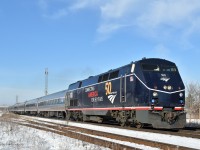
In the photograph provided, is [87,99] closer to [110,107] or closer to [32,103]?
[110,107]

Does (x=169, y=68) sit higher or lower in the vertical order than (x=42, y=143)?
higher

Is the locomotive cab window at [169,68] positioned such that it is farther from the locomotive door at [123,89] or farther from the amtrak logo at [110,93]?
the amtrak logo at [110,93]

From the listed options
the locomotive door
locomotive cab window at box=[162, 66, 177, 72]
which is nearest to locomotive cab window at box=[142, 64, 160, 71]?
locomotive cab window at box=[162, 66, 177, 72]

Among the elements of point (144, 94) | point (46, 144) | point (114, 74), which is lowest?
point (46, 144)

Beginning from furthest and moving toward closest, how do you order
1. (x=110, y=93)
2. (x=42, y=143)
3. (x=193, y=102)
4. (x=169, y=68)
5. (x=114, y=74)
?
(x=193, y=102) → (x=110, y=93) → (x=114, y=74) → (x=169, y=68) → (x=42, y=143)

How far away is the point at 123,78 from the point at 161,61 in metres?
2.59

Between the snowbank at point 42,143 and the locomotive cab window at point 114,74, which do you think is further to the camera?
the locomotive cab window at point 114,74

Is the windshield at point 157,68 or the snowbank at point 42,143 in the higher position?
the windshield at point 157,68

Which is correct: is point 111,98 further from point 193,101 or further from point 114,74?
point 193,101

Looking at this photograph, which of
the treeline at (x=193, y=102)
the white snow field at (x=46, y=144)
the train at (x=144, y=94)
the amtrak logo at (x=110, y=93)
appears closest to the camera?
the white snow field at (x=46, y=144)

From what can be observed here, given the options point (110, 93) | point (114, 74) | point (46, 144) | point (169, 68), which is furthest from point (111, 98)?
point (46, 144)

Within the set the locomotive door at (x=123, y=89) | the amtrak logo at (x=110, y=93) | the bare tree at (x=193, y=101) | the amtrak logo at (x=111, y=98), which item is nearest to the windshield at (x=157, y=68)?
the locomotive door at (x=123, y=89)

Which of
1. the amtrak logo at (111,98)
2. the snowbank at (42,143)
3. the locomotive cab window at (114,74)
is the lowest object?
the snowbank at (42,143)

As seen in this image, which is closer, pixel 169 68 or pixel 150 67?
pixel 150 67
